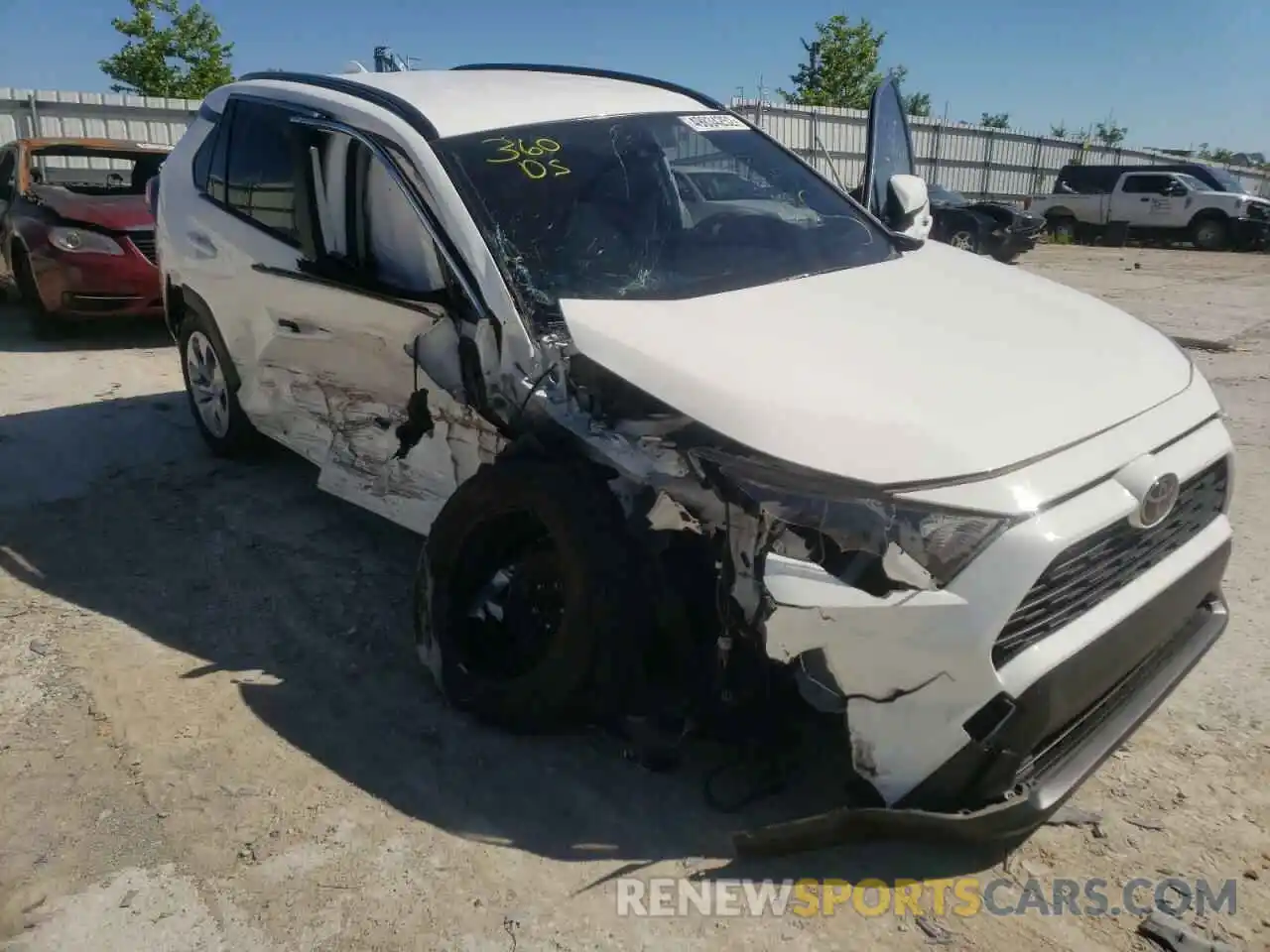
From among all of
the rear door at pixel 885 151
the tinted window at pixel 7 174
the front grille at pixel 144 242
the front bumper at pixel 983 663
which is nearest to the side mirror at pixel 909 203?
the rear door at pixel 885 151

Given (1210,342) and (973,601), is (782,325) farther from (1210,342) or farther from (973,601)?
(1210,342)

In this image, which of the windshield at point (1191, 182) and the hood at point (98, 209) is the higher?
the hood at point (98, 209)

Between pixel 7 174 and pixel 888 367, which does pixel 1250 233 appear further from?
pixel 888 367

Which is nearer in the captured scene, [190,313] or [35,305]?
[190,313]

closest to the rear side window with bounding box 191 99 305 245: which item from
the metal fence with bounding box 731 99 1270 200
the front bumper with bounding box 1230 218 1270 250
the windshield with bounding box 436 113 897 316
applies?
the windshield with bounding box 436 113 897 316

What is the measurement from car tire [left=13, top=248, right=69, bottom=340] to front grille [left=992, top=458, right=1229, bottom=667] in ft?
27.9

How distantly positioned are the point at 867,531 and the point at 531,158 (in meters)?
1.98

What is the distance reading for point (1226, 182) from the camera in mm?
21328

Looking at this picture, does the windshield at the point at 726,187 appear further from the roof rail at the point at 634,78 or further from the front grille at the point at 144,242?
the front grille at the point at 144,242

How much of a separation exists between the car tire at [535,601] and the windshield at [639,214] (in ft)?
2.16

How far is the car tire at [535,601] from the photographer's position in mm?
2738

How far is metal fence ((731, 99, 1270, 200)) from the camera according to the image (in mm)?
18891

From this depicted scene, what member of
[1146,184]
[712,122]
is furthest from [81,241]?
[1146,184]

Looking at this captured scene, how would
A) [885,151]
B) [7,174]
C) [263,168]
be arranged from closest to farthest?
[263,168] < [885,151] < [7,174]
